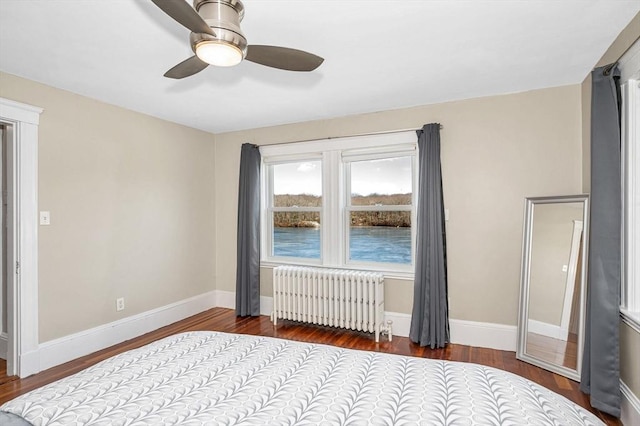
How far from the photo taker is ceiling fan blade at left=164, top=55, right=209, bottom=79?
5.99ft

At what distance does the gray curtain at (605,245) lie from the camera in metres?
2.21

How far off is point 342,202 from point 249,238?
4.24 ft

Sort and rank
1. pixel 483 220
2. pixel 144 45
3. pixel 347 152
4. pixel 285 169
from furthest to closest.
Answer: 1. pixel 285 169
2. pixel 347 152
3. pixel 483 220
4. pixel 144 45

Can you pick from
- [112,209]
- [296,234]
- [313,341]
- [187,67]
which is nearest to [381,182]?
[296,234]

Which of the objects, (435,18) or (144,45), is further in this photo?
(144,45)

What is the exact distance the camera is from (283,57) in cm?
180

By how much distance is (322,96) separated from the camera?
3.30 meters

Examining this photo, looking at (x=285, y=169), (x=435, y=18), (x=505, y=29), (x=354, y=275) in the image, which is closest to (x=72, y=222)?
(x=285, y=169)

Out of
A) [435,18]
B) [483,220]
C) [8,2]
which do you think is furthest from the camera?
[483,220]

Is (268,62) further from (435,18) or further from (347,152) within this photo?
(347,152)

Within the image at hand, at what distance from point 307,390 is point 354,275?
2350 mm

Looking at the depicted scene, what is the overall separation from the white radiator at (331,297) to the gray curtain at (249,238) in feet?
1.31

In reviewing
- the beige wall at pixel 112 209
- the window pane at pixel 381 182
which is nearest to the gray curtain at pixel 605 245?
the window pane at pixel 381 182

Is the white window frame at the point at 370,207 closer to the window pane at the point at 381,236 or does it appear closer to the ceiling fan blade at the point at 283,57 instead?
the window pane at the point at 381,236
